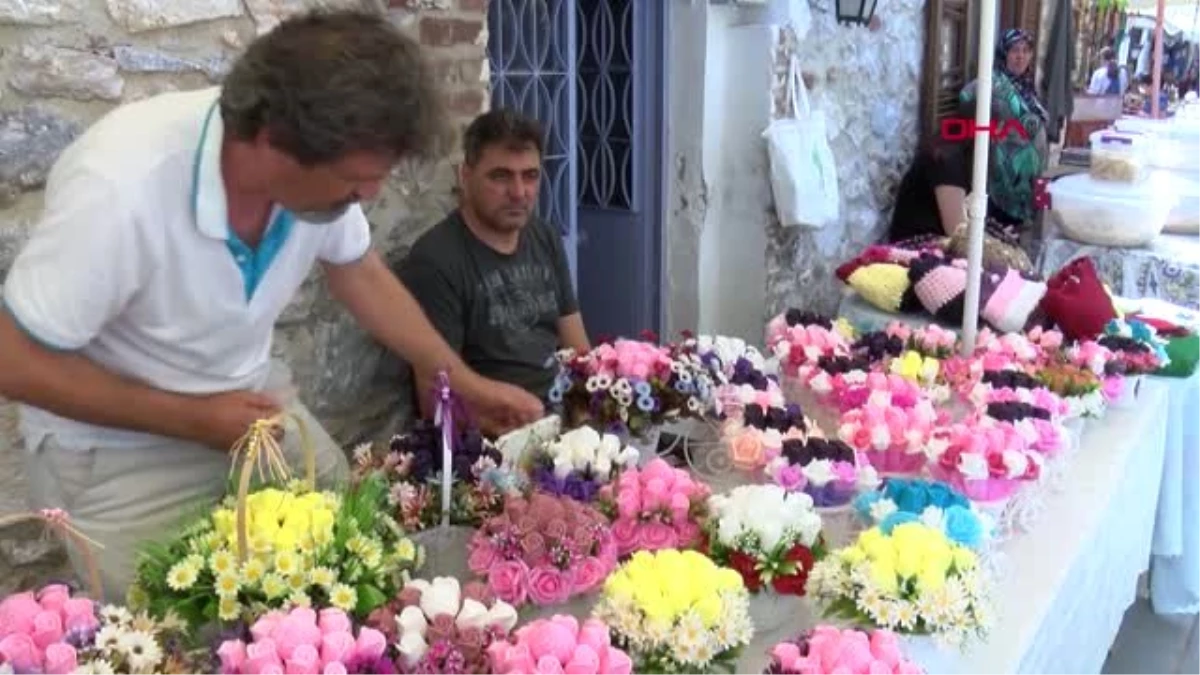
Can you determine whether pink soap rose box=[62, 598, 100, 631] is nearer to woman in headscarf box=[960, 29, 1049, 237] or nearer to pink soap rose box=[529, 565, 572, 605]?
pink soap rose box=[529, 565, 572, 605]

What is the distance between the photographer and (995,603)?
169 cm

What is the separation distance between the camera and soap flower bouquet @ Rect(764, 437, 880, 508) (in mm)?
1845

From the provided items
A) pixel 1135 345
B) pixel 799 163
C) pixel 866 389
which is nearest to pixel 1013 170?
pixel 799 163

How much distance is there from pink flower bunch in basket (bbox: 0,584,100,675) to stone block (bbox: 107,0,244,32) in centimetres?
101

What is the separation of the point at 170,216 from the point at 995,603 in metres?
1.26

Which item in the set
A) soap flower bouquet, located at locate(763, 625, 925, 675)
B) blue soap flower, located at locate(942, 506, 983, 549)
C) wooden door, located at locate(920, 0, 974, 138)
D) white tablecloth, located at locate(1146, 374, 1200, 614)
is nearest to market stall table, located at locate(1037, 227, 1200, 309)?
wooden door, located at locate(920, 0, 974, 138)

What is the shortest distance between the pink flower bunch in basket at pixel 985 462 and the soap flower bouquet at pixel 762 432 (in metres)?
0.23

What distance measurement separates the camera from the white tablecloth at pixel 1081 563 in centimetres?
161

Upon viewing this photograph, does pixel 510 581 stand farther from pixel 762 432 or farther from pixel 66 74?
pixel 66 74

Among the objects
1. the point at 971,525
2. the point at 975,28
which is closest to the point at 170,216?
the point at 971,525

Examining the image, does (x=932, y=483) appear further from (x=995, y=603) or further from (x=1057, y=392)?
(x=1057, y=392)

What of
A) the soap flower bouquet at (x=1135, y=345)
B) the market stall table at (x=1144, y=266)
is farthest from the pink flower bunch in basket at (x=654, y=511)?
the market stall table at (x=1144, y=266)

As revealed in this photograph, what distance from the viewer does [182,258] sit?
1.50 m

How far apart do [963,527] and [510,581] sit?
69 cm
